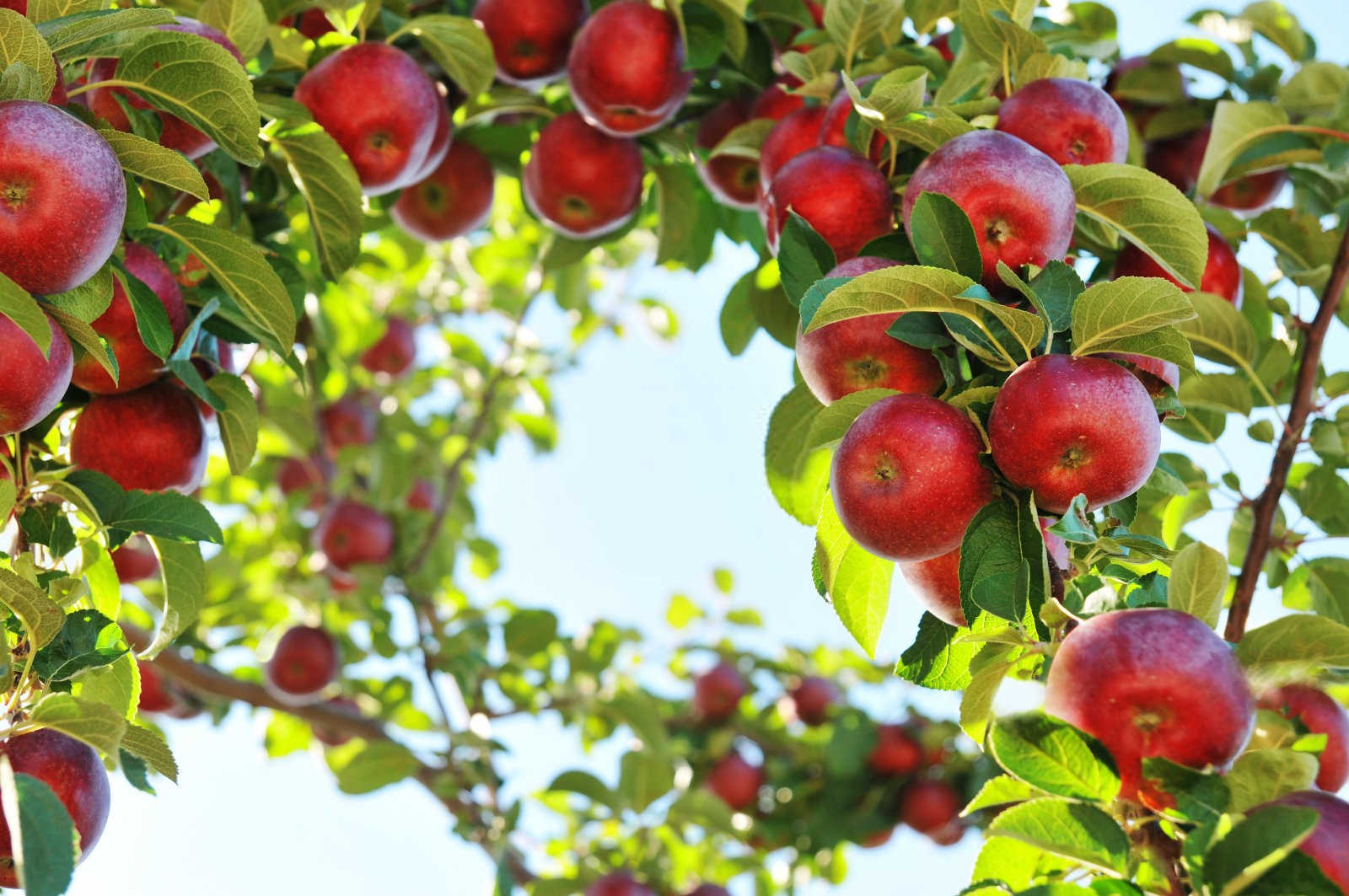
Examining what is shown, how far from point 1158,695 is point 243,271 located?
44.6 inches

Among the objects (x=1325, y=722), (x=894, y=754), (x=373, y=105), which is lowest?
(x=894, y=754)

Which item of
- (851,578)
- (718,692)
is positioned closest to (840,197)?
(851,578)

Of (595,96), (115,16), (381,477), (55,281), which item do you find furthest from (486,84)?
(381,477)

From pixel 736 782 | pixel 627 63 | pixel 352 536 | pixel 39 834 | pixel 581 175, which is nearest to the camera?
pixel 39 834

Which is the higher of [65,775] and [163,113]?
[163,113]

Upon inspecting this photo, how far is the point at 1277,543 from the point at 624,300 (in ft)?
10.9

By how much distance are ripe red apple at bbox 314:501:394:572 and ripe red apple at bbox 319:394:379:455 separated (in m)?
0.44

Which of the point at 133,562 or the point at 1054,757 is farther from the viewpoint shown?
the point at 133,562

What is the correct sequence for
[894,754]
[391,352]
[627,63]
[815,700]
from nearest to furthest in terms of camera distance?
1. [627,63]
2. [894,754]
3. [815,700]
4. [391,352]

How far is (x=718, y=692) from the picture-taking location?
432cm

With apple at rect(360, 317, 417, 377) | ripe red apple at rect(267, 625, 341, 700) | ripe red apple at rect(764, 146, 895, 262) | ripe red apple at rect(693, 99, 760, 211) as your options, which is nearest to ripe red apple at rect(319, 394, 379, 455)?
apple at rect(360, 317, 417, 377)

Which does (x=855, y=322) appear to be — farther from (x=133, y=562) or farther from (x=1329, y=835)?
(x=133, y=562)

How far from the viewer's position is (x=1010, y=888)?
1102mm

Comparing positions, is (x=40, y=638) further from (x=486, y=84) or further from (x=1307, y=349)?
(x=1307, y=349)
